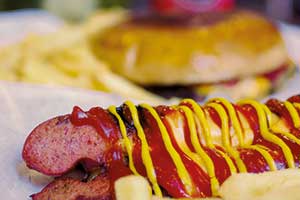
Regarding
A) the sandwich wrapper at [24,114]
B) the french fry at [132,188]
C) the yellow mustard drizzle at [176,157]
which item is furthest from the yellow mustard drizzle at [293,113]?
the sandwich wrapper at [24,114]

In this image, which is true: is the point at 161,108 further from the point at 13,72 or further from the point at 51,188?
the point at 13,72

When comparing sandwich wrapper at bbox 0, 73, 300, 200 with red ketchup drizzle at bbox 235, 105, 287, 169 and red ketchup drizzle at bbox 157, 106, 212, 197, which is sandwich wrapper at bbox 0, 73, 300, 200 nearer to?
red ketchup drizzle at bbox 157, 106, 212, 197

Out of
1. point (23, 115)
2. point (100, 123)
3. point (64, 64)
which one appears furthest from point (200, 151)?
point (64, 64)

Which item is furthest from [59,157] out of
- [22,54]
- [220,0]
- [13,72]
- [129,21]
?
[220,0]

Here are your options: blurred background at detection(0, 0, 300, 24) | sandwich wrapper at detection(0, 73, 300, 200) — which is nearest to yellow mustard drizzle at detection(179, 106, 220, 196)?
sandwich wrapper at detection(0, 73, 300, 200)

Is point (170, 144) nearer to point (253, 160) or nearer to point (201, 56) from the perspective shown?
point (253, 160)

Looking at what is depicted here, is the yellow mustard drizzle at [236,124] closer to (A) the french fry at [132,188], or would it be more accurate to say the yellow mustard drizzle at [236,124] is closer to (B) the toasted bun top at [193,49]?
(A) the french fry at [132,188]
